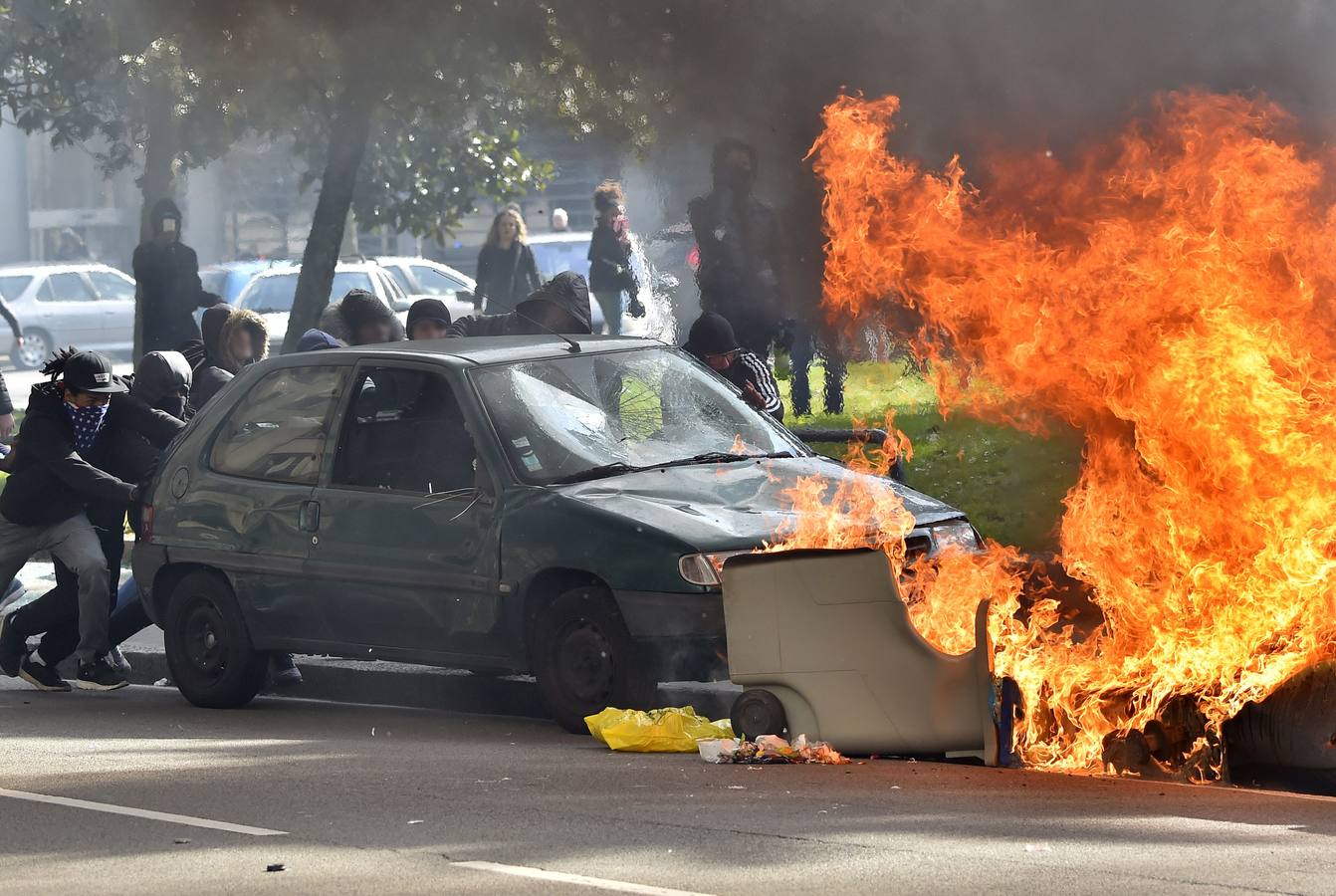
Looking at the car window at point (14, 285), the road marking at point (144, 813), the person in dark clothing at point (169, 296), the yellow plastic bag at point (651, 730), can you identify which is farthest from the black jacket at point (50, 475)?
the car window at point (14, 285)

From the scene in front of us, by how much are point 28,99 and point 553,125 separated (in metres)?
13.4

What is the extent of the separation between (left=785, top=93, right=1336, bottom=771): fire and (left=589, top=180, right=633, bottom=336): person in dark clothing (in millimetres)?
4580

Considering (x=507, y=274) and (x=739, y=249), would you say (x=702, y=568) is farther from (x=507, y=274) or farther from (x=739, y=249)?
(x=507, y=274)

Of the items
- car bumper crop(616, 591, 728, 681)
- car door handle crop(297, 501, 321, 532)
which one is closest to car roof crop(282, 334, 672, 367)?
car door handle crop(297, 501, 321, 532)

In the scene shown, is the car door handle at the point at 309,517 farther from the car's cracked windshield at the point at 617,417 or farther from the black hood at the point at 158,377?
the black hood at the point at 158,377

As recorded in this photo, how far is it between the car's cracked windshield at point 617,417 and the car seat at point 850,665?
1228mm

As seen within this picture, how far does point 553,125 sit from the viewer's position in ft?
39.1

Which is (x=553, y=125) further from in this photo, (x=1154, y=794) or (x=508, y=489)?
(x=1154, y=794)

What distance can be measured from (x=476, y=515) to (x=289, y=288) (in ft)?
62.2

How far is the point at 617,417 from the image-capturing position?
8.65 meters

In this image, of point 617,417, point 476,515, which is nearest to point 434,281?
point 617,417

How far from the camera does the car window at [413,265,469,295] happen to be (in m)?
27.5

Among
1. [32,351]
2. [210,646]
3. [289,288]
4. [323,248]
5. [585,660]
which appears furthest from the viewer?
[32,351]

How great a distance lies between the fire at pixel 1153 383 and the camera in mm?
7199
